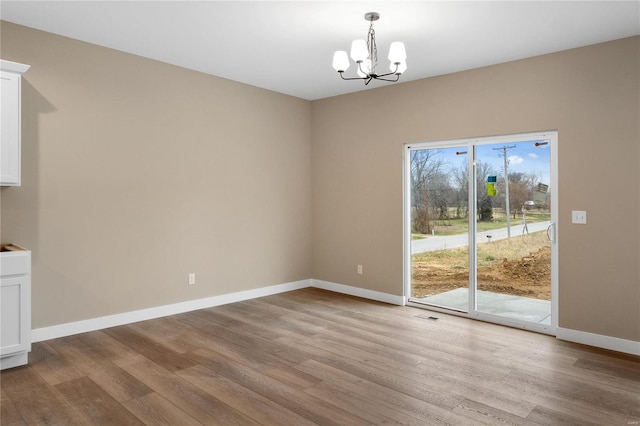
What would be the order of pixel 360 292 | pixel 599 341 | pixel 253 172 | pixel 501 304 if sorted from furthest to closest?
pixel 360 292, pixel 253 172, pixel 501 304, pixel 599 341

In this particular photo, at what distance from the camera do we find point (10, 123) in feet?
11.1

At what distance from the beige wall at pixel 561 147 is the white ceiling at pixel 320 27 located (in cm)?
27

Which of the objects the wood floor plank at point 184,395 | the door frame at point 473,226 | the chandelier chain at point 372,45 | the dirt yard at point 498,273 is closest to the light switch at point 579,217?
the door frame at point 473,226

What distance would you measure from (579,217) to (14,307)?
4852 millimetres

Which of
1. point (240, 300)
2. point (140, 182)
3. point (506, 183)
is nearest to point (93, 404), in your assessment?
point (140, 182)

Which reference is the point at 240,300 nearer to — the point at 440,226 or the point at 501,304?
the point at 440,226

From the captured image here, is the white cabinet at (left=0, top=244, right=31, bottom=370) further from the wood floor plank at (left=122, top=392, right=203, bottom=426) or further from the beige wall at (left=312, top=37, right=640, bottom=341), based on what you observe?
the beige wall at (left=312, top=37, right=640, bottom=341)

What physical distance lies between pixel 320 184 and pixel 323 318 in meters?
2.25

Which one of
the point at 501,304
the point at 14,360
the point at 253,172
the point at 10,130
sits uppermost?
the point at 10,130

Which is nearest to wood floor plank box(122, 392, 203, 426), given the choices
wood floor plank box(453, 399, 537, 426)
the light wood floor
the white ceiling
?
the light wood floor

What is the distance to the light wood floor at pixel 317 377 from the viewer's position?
8.59ft

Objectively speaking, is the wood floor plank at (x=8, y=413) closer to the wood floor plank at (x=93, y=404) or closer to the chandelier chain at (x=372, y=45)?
the wood floor plank at (x=93, y=404)

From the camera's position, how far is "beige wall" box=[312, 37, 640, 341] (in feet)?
12.3

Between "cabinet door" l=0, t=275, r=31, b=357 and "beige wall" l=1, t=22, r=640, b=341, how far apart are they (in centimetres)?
65
